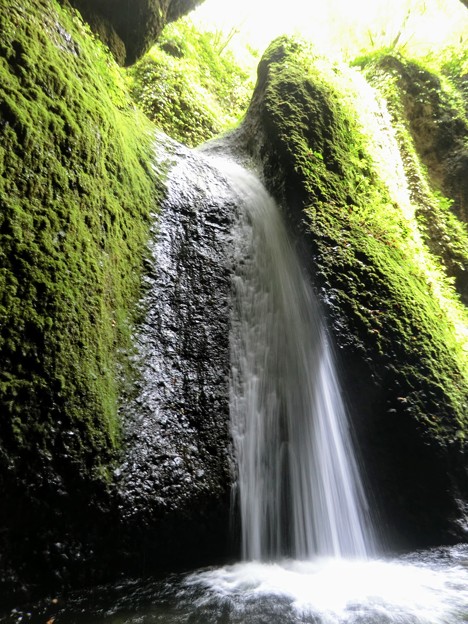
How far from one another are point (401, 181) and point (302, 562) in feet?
20.2

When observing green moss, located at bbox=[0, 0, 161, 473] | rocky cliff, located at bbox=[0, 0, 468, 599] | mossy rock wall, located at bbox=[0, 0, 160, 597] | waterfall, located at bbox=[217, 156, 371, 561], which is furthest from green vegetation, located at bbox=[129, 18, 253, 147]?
waterfall, located at bbox=[217, 156, 371, 561]

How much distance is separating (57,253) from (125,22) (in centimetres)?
547

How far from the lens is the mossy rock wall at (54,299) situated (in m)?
1.90

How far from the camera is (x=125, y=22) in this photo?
18.8 ft

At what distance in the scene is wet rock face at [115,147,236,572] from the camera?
7.73 feet

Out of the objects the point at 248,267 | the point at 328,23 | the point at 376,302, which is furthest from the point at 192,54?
the point at 376,302

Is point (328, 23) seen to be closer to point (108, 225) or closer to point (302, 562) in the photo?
point (108, 225)

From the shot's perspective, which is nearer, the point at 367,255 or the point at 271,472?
the point at 271,472

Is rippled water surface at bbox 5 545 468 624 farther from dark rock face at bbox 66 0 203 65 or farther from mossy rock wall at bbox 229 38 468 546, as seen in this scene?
dark rock face at bbox 66 0 203 65

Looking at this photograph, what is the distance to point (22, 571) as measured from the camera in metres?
1.83

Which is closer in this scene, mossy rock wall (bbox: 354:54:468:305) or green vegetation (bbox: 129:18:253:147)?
mossy rock wall (bbox: 354:54:468:305)

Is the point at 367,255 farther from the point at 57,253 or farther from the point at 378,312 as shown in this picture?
the point at 57,253

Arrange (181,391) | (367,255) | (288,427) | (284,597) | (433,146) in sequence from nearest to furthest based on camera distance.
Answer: (284,597)
(181,391)
(288,427)
(367,255)
(433,146)

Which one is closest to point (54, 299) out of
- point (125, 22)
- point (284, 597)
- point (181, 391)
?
point (181, 391)
